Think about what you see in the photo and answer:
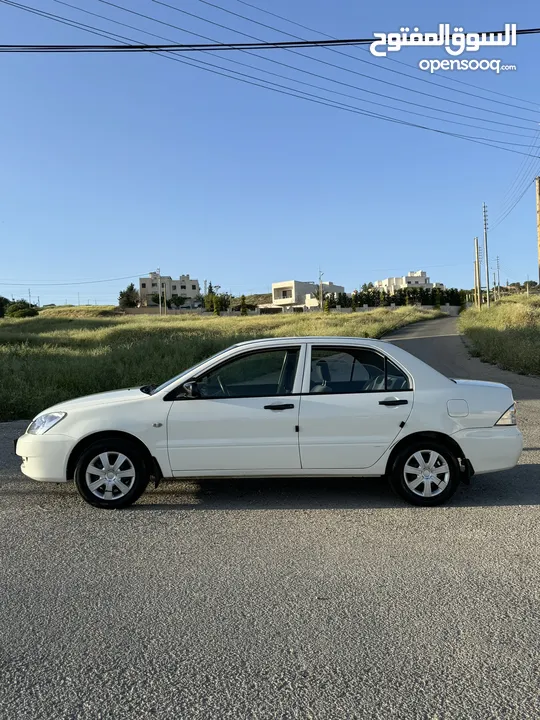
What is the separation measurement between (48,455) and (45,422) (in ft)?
1.10

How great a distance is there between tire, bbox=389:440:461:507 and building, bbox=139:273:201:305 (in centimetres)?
16275

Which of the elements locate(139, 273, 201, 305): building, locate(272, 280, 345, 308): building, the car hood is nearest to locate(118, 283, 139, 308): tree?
locate(139, 273, 201, 305): building

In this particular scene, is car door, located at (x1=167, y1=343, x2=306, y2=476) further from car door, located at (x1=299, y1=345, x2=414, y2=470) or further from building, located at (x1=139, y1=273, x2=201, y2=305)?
building, located at (x1=139, y1=273, x2=201, y2=305)

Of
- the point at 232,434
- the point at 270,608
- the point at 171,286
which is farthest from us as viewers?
the point at 171,286

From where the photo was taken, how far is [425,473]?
18.6 ft

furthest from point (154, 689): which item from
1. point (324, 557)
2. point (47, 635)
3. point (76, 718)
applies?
point (324, 557)

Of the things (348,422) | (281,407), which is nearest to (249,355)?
(281,407)

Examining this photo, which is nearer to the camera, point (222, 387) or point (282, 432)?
point (282, 432)

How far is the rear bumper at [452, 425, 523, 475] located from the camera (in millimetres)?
5637

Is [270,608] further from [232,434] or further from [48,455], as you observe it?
[48,455]

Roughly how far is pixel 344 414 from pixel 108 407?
223 centimetres

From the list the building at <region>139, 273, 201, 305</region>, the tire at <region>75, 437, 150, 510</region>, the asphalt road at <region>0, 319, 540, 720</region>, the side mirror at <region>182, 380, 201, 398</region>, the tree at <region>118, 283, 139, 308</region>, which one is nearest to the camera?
the asphalt road at <region>0, 319, 540, 720</region>

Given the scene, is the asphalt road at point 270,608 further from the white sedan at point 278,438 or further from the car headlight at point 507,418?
the car headlight at point 507,418

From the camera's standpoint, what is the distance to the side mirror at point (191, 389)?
5.68m
